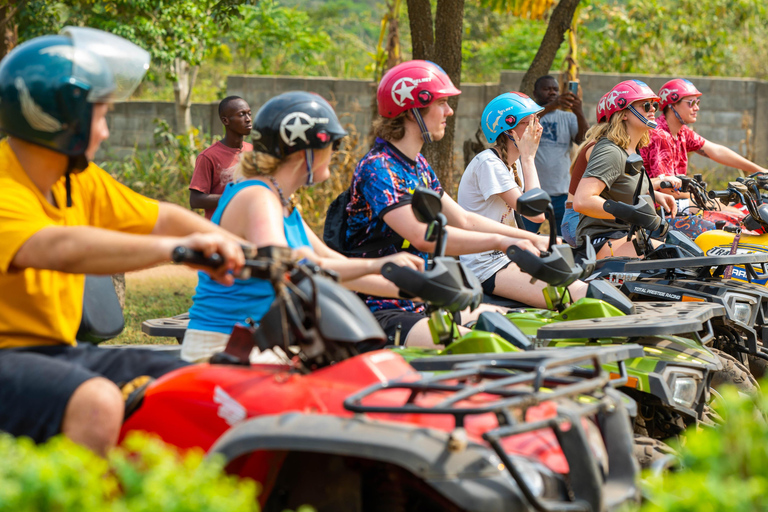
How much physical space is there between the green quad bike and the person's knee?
1.04 metres

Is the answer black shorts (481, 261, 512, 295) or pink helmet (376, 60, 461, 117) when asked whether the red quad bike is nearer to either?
pink helmet (376, 60, 461, 117)

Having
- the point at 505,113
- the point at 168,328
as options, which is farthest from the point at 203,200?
the point at 505,113

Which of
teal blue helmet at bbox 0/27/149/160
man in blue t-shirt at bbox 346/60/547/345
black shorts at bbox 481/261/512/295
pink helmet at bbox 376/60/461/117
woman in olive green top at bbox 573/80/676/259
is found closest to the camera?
teal blue helmet at bbox 0/27/149/160

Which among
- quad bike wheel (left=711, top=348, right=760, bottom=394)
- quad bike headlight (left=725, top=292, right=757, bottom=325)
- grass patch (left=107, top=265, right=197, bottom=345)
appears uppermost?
quad bike headlight (left=725, top=292, right=757, bottom=325)

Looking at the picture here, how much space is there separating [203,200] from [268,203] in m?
3.97

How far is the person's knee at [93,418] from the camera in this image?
2568mm

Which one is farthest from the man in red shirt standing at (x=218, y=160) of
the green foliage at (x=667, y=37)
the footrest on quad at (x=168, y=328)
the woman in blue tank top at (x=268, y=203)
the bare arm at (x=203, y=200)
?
the green foliage at (x=667, y=37)

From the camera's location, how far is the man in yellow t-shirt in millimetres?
2596

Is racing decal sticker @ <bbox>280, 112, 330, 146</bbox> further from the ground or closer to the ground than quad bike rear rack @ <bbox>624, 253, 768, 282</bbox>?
further from the ground

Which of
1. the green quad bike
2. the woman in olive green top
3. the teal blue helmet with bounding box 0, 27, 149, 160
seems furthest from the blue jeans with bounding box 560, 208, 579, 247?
the teal blue helmet with bounding box 0, 27, 149, 160

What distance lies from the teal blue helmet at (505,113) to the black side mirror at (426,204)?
2142mm

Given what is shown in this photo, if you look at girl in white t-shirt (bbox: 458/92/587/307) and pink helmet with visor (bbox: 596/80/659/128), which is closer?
girl in white t-shirt (bbox: 458/92/587/307)

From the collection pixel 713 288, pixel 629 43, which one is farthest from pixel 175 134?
pixel 713 288

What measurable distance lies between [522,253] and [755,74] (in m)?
18.4
